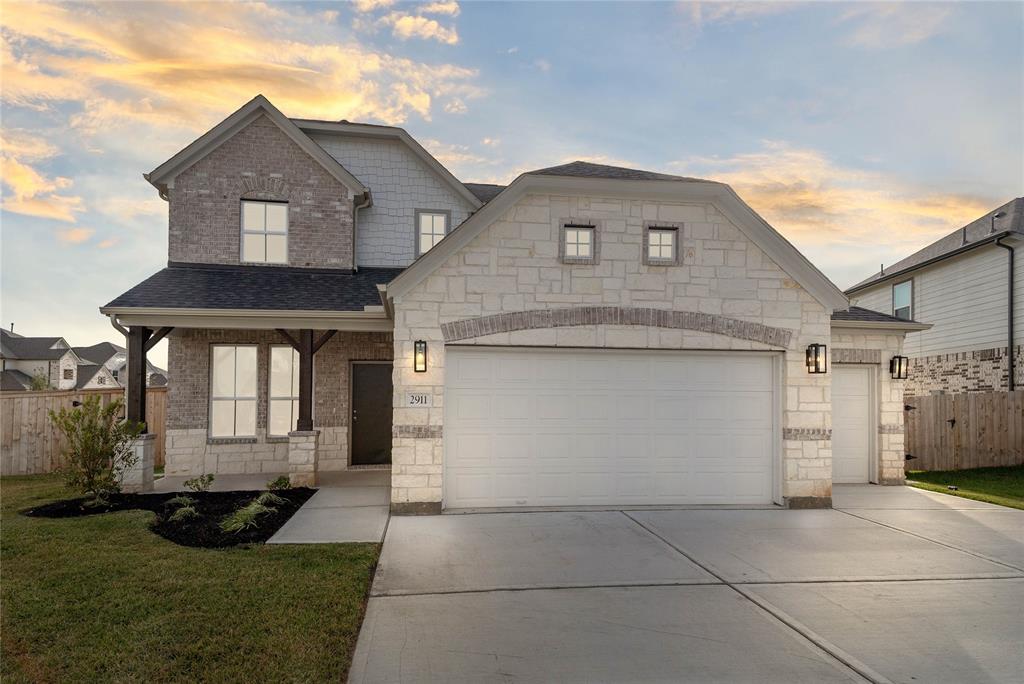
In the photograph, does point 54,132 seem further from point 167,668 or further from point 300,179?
point 167,668

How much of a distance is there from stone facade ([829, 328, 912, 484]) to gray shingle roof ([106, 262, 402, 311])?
9.18m

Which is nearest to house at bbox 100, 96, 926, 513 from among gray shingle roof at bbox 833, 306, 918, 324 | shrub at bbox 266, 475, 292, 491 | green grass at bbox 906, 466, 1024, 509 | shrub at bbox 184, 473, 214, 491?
shrub at bbox 266, 475, 292, 491

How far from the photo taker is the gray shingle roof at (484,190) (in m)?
16.1

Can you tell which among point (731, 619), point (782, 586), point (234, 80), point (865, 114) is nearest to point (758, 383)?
point (782, 586)

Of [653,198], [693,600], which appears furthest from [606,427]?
[693,600]

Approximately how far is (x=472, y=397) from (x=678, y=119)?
29.0 feet

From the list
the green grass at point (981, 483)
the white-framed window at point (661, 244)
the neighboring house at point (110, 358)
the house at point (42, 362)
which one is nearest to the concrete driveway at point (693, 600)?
the green grass at point (981, 483)

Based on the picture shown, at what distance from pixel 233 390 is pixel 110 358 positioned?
49.2 meters

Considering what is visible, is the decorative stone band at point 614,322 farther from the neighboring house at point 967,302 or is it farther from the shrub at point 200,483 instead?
the neighboring house at point 967,302

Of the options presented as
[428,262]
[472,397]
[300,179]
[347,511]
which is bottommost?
[347,511]

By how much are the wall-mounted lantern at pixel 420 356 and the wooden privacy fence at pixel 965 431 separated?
11519 millimetres

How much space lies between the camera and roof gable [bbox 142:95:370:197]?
39.7 ft

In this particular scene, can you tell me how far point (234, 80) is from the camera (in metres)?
12.6

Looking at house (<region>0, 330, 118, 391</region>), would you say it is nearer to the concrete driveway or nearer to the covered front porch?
the covered front porch
